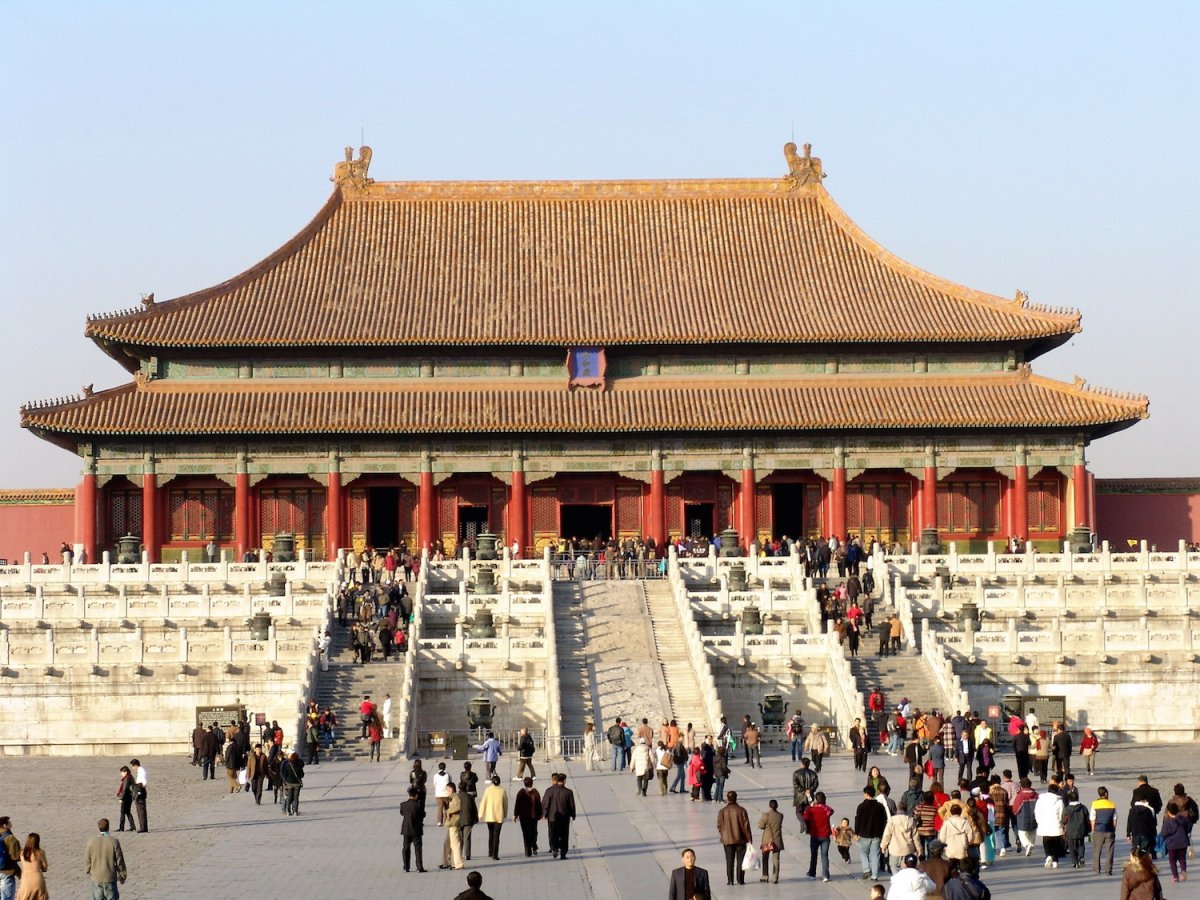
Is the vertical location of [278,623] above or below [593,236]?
below

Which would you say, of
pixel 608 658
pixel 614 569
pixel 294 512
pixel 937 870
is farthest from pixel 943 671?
pixel 294 512

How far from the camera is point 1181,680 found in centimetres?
4291

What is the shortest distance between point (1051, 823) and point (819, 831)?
9.65 ft

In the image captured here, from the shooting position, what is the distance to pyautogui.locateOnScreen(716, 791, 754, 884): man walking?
25.4m

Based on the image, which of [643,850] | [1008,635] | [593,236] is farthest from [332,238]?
[643,850]

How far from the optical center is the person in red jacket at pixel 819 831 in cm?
2550

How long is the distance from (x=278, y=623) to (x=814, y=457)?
24319 millimetres

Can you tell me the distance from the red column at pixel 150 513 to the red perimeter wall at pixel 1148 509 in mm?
29260

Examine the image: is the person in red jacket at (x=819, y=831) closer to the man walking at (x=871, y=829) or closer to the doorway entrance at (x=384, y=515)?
the man walking at (x=871, y=829)

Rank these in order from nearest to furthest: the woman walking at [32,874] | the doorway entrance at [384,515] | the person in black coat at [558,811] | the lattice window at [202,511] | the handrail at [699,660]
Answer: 1. the woman walking at [32,874]
2. the person in black coat at [558,811]
3. the handrail at [699,660]
4. the lattice window at [202,511]
5. the doorway entrance at [384,515]

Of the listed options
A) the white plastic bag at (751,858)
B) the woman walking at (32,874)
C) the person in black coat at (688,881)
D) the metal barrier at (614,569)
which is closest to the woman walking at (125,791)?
the woman walking at (32,874)

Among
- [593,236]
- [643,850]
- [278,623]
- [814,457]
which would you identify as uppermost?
[593,236]

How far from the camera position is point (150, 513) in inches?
2601

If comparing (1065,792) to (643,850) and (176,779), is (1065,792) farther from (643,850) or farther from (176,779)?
(176,779)
